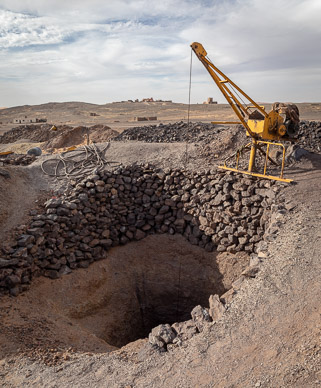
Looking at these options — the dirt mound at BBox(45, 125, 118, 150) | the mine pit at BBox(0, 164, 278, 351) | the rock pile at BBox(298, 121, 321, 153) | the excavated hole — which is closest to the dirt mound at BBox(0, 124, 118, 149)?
the dirt mound at BBox(45, 125, 118, 150)

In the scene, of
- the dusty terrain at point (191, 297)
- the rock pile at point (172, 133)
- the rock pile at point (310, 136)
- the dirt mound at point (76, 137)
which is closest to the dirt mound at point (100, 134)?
the dirt mound at point (76, 137)

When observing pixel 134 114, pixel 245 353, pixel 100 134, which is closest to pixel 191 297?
pixel 245 353

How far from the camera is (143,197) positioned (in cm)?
919

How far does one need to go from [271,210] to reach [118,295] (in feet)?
14.0

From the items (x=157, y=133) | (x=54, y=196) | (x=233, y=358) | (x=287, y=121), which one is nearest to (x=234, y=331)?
(x=233, y=358)

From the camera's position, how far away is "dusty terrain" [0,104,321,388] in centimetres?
391

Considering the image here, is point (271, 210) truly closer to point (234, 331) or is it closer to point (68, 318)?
point (234, 331)

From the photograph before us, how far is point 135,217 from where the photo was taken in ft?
30.1

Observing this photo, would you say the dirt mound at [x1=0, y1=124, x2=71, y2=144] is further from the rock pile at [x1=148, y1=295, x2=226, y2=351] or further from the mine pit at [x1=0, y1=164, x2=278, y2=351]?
the rock pile at [x1=148, y1=295, x2=226, y2=351]

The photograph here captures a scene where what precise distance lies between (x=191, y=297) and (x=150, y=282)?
1.15 meters

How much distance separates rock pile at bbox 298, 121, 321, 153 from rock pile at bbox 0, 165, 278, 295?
5057 millimetres

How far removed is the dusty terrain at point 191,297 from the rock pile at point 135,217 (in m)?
0.31

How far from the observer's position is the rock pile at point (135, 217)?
7270mm

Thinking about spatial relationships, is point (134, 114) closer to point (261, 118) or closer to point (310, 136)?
point (310, 136)
